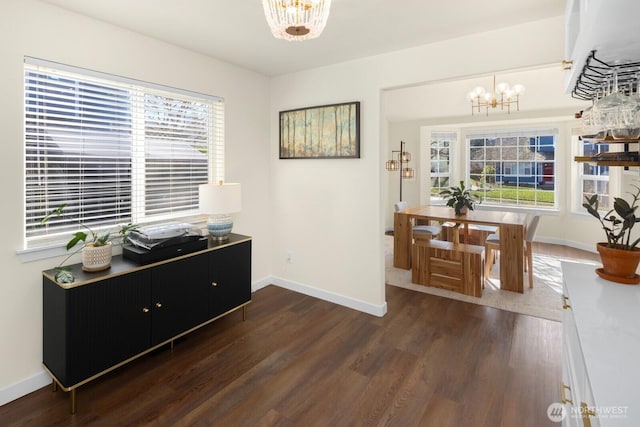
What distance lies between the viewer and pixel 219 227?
285cm

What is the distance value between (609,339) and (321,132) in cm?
278

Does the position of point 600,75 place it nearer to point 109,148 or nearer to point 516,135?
point 109,148

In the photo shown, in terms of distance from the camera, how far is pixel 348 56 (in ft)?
9.85

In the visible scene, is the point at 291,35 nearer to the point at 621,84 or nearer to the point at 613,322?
the point at 621,84

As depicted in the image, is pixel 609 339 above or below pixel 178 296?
above

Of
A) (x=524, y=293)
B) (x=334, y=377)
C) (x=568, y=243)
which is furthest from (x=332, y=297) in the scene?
(x=568, y=243)

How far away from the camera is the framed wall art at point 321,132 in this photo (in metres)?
3.13

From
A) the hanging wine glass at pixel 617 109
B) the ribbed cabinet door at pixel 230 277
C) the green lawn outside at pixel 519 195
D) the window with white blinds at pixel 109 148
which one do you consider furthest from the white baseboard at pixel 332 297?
the green lawn outside at pixel 519 195

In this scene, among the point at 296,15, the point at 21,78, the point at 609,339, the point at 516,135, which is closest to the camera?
the point at 609,339

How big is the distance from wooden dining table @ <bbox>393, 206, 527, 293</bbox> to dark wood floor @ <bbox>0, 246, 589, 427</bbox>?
0.69 m

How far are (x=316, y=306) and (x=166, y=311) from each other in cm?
148

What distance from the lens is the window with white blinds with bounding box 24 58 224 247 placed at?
6.88 feet

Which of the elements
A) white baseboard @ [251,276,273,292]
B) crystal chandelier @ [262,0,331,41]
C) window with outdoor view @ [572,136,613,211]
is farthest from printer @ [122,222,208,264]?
window with outdoor view @ [572,136,613,211]

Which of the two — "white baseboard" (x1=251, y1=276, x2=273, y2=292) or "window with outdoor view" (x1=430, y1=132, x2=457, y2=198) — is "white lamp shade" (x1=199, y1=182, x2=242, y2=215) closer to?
"white baseboard" (x1=251, y1=276, x2=273, y2=292)
